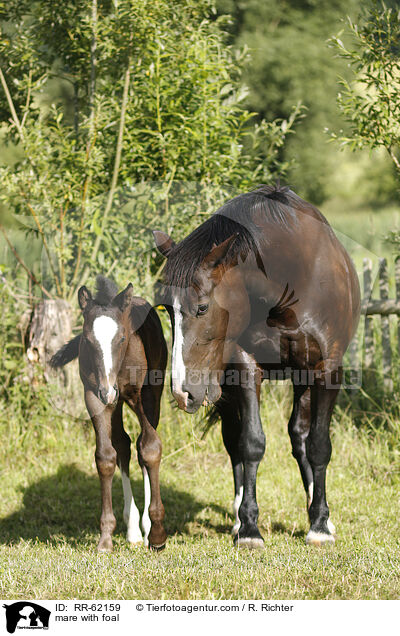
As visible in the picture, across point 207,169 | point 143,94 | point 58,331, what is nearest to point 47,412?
point 58,331

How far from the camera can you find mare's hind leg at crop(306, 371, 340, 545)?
15.1 ft

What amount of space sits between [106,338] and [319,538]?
1.98 metres

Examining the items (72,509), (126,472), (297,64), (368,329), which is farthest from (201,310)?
(297,64)

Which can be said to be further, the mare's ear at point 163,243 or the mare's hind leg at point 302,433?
the mare's hind leg at point 302,433

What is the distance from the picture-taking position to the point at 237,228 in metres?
4.14

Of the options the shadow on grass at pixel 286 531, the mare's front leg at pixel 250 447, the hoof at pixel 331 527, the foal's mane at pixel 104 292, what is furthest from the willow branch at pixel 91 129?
the hoof at pixel 331 527

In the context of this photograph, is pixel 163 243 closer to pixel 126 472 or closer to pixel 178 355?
pixel 178 355

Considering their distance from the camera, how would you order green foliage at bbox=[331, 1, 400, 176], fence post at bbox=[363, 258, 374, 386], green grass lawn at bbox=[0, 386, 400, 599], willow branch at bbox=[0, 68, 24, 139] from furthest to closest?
1. fence post at bbox=[363, 258, 374, 386]
2. willow branch at bbox=[0, 68, 24, 139]
3. green foliage at bbox=[331, 1, 400, 176]
4. green grass lawn at bbox=[0, 386, 400, 599]

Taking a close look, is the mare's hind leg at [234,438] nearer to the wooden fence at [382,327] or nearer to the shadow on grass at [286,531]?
the shadow on grass at [286,531]

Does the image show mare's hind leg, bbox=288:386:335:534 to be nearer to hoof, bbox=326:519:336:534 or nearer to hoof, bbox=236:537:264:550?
hoof, bbox=326:519:336:534

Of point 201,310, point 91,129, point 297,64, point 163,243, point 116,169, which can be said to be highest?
point 297,64

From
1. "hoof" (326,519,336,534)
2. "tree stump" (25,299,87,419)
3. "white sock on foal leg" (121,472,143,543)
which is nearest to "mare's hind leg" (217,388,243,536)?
"hoof" (326,519,336,534)

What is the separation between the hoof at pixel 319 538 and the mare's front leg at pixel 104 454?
132 centimetres

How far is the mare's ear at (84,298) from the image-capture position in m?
4.33
